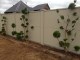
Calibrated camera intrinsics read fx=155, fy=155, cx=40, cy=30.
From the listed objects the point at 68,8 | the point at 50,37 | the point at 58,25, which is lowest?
the point at 50,37

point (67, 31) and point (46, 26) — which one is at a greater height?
point (46, 26)

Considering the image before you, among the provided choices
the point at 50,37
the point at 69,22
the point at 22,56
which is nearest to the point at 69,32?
the point at 69,22

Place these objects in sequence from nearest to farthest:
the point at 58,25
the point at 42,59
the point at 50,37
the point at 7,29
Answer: the point at 42,59 < the point at 58,25 < the point at 50,37 < the point at 7,29

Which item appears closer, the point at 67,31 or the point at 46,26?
the point at 67,31

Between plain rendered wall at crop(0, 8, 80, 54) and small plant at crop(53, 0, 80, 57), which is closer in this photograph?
small plant at crop(53, 0, 80, 57)

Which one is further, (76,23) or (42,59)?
(76,23)

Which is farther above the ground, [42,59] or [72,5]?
[72,5]

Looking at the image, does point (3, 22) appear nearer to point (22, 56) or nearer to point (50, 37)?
point (50, 37)

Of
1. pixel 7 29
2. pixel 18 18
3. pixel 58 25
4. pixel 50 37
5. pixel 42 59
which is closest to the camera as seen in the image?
pixel 42 59

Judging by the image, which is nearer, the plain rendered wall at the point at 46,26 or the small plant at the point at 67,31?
the small plant at the point at 67,31

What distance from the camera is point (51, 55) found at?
23.6 ft

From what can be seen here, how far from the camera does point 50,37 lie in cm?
880

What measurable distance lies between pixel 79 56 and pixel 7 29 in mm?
10027

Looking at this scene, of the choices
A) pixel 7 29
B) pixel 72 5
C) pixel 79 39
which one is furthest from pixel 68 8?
pixel 7 29
